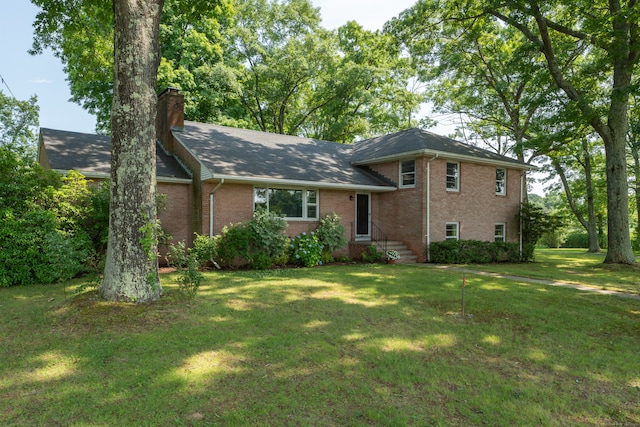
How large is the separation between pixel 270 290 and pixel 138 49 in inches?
220

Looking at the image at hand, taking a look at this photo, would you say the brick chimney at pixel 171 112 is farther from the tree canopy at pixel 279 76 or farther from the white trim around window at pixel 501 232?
the white trim around window at pixel 501 232

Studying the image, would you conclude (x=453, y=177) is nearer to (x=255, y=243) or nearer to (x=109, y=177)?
(x=255, y=243)

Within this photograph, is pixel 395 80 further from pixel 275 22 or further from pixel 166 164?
pixel 166 164

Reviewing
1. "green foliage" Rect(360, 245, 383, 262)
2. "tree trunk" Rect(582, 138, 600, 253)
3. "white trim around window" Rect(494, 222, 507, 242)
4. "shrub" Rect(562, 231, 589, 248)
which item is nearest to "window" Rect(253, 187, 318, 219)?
"green foliage" Rect(360, 245, 383, 262)

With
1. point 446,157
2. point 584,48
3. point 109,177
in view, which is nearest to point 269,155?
point 109,177

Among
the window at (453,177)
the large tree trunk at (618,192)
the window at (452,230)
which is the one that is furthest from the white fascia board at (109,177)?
the large tree trunk at (618,192)

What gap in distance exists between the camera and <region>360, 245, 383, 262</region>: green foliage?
1537 cm

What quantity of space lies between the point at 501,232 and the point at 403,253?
6832mm

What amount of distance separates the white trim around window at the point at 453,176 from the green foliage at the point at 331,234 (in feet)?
18.9

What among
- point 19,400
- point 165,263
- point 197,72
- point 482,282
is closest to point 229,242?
point 165,263

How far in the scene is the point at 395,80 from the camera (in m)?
31.2

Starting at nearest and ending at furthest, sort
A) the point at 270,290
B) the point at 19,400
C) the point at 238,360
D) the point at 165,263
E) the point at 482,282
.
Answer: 1. the point at 19,400
2. the point at 238,360
3. the point at 270,290
4. the point at 482,282
5. the point at 165,263

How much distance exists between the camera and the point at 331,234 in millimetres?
14867

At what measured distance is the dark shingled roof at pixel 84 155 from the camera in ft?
41.5
